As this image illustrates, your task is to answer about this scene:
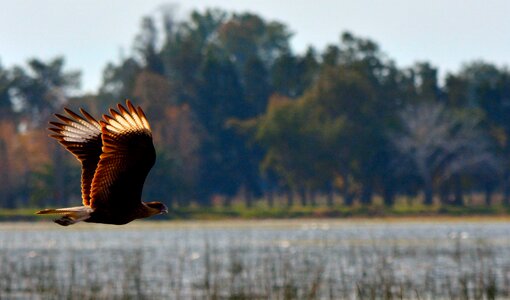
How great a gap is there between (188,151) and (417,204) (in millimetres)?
18419

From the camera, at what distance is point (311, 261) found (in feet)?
164

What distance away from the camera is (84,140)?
19078mm

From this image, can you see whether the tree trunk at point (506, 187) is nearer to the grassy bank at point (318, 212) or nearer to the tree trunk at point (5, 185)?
the grassy bank at point (318, 212)

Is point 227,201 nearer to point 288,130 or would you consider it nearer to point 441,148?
point 288,130

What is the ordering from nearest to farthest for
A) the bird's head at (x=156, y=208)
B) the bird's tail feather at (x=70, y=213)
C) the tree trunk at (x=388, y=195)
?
the bird's tail feather at (x=70, y=213), the bird's head at (x=156, y=208), the tree trunk at (x=388, y=195)

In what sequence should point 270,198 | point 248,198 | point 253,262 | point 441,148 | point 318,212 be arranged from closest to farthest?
point 253,262, point 318,212, point 441,148, point 248,198, point 270,198

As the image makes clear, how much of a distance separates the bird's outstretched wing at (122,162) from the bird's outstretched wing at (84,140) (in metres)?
1.12

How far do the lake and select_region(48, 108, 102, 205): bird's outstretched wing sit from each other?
265 inches

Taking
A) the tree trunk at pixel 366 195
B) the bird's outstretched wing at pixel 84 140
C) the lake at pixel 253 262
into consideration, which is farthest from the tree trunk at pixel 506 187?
the bird's outstretched wing at pixel 84 140

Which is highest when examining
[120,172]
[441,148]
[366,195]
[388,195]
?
[441,148]

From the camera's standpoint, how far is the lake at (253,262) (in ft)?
105

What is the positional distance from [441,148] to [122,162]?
319 ft

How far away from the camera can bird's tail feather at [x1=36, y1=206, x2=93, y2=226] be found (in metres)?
16.8

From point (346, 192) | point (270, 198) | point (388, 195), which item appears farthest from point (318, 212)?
point (270, 198)
